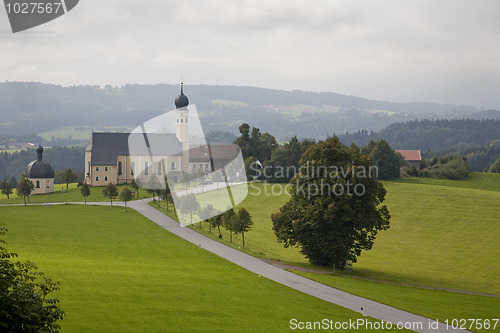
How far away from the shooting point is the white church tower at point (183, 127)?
115m

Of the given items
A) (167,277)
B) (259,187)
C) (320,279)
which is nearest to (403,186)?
(259,187)

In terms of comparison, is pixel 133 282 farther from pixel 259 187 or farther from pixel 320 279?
pixel 259 187

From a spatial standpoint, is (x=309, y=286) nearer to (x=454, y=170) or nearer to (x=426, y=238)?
(x=426, y=238)

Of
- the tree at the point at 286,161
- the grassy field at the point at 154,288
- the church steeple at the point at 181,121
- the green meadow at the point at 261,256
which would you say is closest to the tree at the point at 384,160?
the tree at the point at 286,161

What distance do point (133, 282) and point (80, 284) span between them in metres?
3.04

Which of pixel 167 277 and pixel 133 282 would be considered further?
pixel 167 277

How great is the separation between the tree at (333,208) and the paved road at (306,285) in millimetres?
4271

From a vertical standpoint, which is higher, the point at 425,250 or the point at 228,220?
the point at 228,220

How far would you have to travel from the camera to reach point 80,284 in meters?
33.2

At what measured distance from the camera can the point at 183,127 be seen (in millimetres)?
115312

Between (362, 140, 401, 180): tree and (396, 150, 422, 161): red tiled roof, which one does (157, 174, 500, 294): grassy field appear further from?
(396, 150, 422, 161): red tiled roof

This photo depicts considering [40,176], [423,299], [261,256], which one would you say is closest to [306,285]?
[423,299]

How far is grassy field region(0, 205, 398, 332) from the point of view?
1078 inches

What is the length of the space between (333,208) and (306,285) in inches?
369
